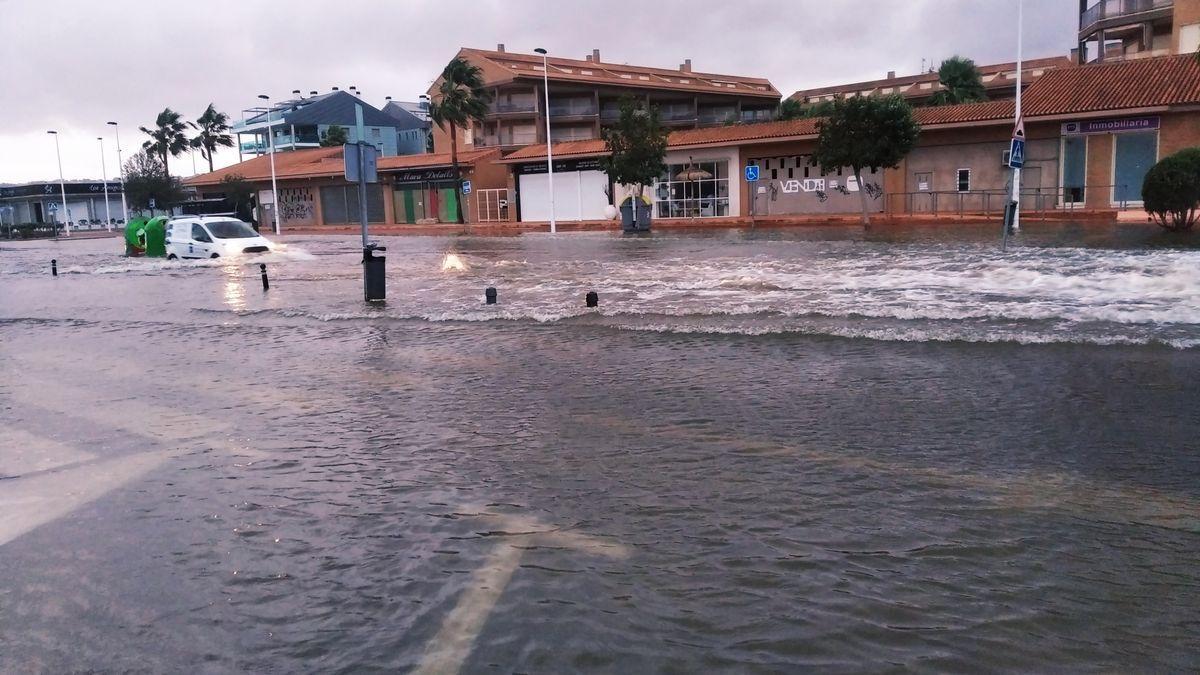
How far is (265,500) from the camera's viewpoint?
5.77 metres

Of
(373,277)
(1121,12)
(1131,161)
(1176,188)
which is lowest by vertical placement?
(373,277)

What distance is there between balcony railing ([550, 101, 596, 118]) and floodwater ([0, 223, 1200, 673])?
198 ft

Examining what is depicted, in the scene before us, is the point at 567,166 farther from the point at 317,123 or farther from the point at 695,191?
the point at 317,123

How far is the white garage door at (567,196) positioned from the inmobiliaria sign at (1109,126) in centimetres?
2406

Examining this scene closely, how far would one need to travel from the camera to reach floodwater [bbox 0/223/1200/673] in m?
3.87

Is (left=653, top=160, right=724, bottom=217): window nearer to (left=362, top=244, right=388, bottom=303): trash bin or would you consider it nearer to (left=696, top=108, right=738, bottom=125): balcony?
(left=696, top=108, right=738, bottom=125): balcony

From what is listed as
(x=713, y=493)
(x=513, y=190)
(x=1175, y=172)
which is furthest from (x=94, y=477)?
(x=513, y=190)

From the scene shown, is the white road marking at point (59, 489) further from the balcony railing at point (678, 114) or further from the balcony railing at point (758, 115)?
the balcony railing at point (758, 115)

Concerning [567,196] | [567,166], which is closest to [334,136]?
[567,196]

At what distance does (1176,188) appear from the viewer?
76.3ft

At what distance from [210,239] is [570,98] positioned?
4530 centimetres

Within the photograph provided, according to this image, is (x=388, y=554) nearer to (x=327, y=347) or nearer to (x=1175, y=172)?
(x=327, y=347)

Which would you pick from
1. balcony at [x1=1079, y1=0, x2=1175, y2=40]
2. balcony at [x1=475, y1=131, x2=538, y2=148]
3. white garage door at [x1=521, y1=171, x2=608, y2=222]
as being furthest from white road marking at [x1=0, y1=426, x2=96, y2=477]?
balcony at [x1=475, y1=131, x2=538, y2=148]

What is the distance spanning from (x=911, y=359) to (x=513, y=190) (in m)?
50.4
